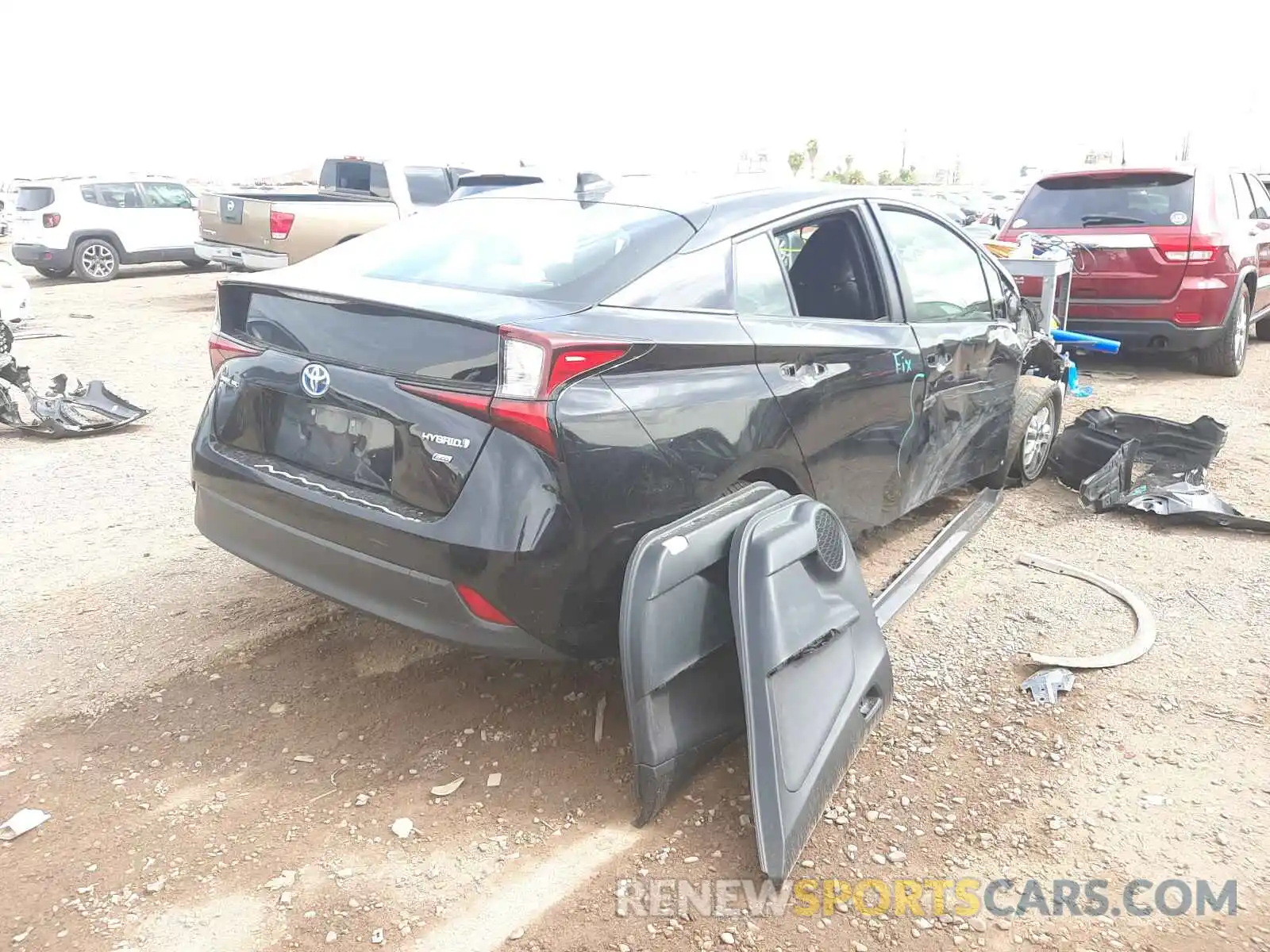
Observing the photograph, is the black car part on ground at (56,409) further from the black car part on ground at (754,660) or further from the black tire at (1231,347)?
the black tire at (1231,347)

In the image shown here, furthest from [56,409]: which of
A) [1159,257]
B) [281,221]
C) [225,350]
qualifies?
[1159,257]

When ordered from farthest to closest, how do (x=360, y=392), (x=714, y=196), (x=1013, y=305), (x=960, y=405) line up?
(x=1013, y=305), (x=960, y=405), (x=714, y=196), (x=360, y=392)

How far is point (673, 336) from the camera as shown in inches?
104

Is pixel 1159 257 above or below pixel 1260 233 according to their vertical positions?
below

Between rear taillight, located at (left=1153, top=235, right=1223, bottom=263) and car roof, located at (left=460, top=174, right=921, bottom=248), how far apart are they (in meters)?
4.87

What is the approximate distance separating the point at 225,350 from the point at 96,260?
15608mm

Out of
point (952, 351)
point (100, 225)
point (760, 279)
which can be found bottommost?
point (952, 351)

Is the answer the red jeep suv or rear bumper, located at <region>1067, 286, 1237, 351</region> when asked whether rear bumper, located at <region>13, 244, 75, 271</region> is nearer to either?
the red jeep suv

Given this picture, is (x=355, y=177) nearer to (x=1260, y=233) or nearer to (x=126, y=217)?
(x=126, y=217)

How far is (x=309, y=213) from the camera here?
1230 cm

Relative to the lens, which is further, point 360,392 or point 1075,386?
point 1075,386

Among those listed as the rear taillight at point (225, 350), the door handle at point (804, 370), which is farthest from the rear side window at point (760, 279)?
the rear taillight at point (225, 350)

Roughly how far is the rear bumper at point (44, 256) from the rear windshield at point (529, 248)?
15032 mm

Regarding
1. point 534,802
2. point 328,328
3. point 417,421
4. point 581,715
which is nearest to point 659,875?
point 534,802
